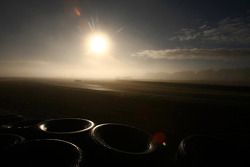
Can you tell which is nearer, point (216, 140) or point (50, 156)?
point (50, 156)

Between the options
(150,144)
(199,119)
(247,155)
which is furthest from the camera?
(199,119)

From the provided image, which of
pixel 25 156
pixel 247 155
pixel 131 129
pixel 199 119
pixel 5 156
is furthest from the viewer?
pixel 199 119

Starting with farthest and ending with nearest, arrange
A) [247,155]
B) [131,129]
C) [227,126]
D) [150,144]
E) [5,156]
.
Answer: [227,126], [131,129], [150,144], [247,155], [5,156]

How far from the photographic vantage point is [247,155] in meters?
2.79

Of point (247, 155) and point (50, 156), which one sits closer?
point (50, 156)

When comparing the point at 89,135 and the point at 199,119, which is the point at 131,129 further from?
the point at 199,119

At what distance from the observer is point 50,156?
7.80 ft

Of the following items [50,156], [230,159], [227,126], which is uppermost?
[50,156]

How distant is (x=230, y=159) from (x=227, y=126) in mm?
6314

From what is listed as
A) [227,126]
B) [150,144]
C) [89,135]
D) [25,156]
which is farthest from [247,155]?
[227,126]

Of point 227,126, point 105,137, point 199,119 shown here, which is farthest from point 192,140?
point 199,119

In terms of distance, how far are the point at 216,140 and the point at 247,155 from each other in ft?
1.61

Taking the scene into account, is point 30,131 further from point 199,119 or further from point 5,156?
point 199,119

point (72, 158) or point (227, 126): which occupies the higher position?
point (72, 158)
